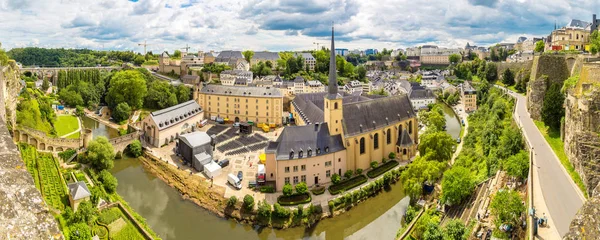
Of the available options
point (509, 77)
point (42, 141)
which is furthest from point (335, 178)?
point (509, 77)

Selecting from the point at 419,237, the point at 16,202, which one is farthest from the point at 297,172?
the point at 16,202

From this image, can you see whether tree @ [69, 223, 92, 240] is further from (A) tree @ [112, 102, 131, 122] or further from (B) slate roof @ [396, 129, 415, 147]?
(A) tree @ [112, 102, 131, 122]

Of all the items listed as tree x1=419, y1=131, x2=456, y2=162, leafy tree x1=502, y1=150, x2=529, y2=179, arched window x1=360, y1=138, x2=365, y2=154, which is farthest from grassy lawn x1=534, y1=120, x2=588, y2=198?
arched window x1=360, y1=138, x2=365, y2=154

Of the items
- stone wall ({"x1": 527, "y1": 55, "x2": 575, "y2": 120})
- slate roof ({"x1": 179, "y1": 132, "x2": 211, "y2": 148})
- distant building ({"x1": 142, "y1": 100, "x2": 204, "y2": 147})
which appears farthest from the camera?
distant building ({"x1": 142, "y1": 100, "x2": 204, "y2": 147})

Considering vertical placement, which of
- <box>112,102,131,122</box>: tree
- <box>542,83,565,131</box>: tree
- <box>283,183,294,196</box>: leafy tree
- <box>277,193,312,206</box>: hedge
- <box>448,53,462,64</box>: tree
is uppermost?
<box>448,53,462,64</box>: tree

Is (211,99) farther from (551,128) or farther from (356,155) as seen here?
(551,128)

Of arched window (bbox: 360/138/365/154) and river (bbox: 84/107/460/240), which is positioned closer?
river (bbox: 84/107/460/240)

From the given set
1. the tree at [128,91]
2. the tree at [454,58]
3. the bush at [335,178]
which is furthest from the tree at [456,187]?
the tree at [454,58]
